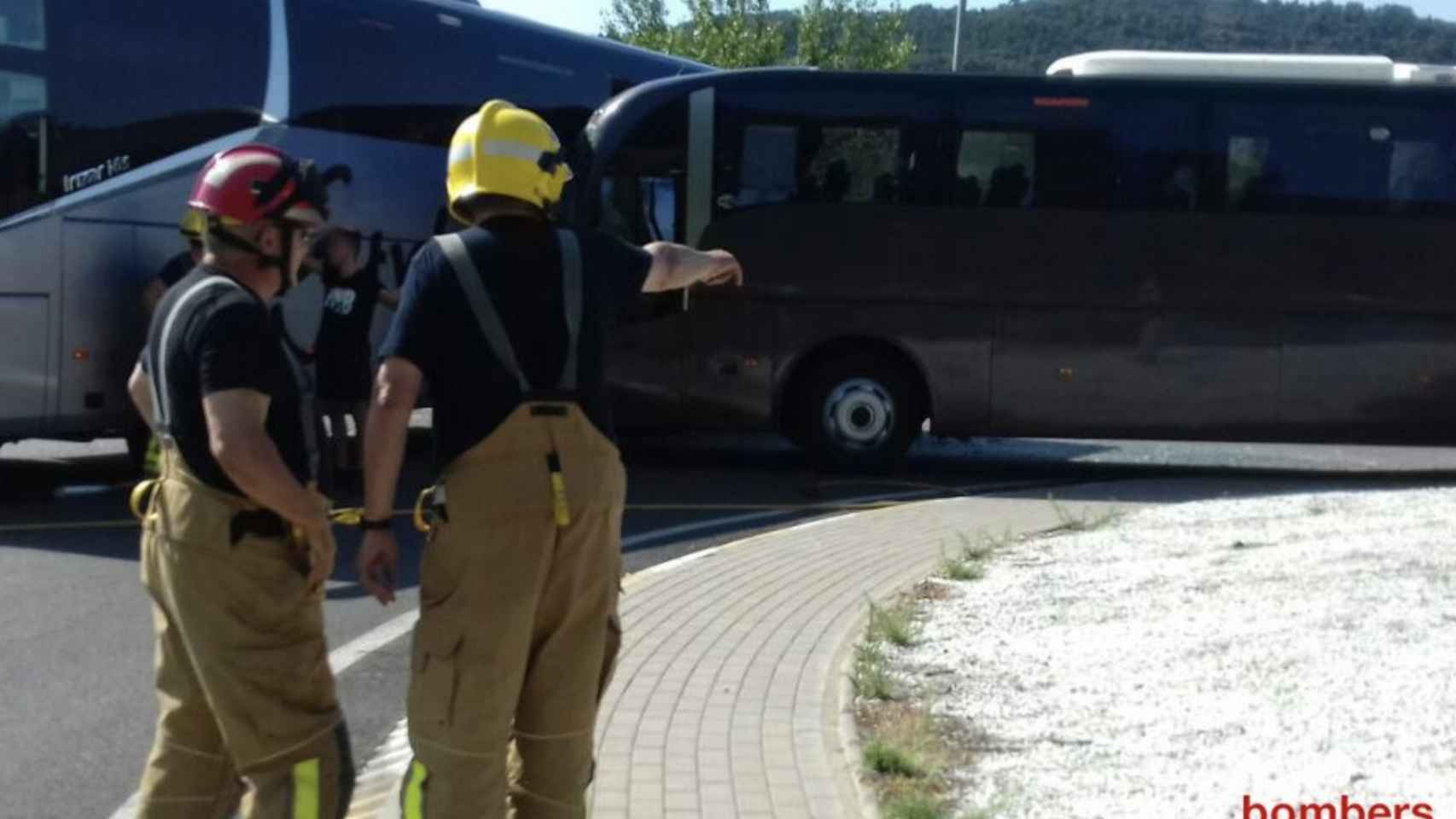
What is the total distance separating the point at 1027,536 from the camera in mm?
12141

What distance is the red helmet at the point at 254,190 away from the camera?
4691mm

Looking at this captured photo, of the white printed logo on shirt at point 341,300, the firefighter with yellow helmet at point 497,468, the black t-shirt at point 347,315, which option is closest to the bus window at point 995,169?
the black t-shirt at point 347,315

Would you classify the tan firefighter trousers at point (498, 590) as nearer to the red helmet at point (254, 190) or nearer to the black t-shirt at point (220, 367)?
the black t-shirt at point (220, 367)

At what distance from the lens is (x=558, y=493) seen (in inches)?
185

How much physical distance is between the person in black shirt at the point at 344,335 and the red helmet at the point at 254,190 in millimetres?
9754

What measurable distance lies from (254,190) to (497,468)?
84 centimetres

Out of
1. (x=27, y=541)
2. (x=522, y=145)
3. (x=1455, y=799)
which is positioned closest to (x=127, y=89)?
(x=27, y=541)

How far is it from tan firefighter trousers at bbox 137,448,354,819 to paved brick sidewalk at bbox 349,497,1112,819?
63.3 inches

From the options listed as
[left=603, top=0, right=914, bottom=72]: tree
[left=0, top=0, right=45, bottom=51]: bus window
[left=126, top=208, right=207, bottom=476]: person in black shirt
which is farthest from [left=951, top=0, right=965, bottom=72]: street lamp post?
[left=0, top=0, right=45, bottom=51]: bus window

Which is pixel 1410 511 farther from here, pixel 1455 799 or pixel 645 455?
pixel 645 455

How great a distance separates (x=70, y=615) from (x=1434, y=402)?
1119cm

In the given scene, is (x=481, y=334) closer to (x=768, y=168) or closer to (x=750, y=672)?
(x=750, y=672)

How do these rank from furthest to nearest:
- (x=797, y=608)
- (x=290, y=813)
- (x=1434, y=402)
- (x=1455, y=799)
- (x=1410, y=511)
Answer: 1. (x=1434, y=402)
2. (x=1410, y=511)
3. (x=797, y=608)
4. (x=1455, y=799)
5. (x=290, y=813)

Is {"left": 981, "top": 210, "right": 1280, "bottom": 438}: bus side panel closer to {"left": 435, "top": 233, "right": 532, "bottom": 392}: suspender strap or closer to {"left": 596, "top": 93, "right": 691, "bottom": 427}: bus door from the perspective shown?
{"left": 596, "top": 93, "right": 691, "bottom": 427}: bus door
